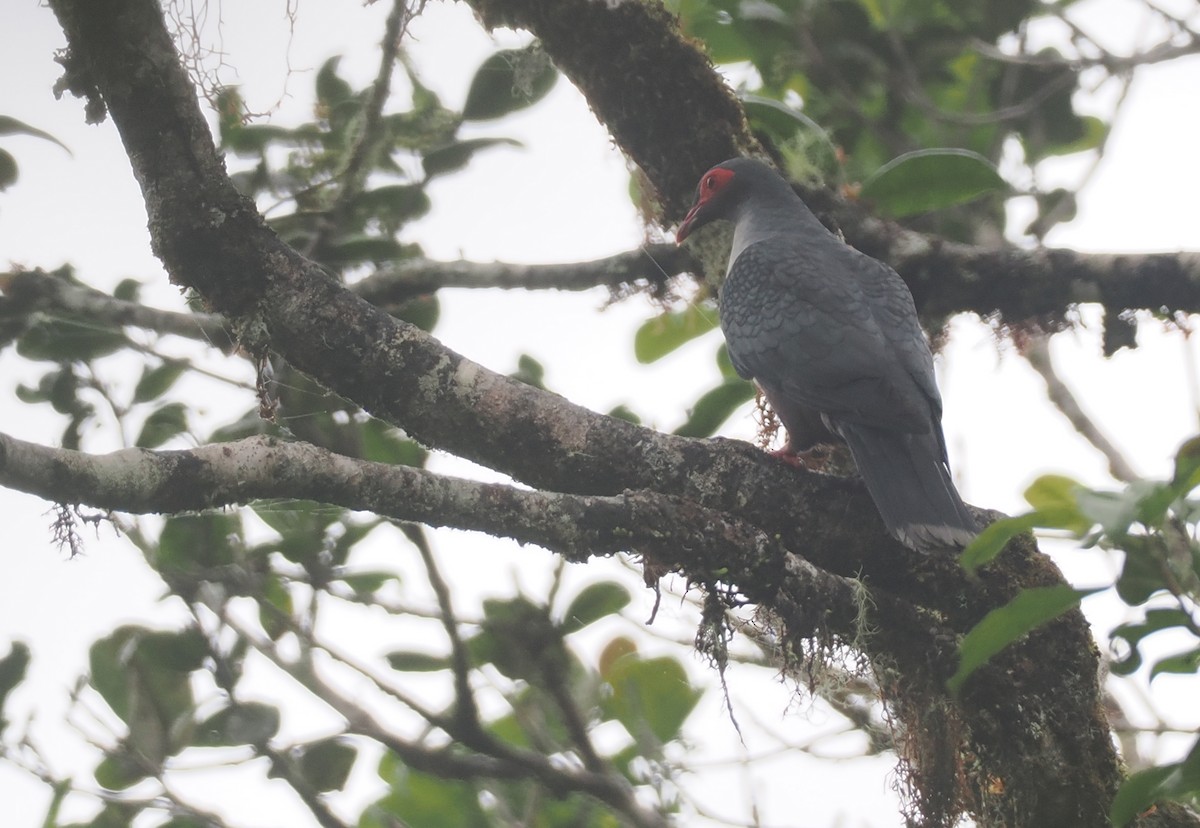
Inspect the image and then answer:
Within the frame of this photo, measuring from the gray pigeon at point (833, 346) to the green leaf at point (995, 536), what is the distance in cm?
106

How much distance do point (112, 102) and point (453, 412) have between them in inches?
37.2

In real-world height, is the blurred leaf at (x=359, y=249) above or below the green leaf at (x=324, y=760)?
above

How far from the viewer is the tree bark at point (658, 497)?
2.30 meters

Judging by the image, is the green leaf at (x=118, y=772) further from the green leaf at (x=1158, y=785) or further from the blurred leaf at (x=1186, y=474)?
the blurred leaf at (x=1186, y=474)

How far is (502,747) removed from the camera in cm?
299

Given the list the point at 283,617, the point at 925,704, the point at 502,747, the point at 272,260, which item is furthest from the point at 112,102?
the point at 925,704

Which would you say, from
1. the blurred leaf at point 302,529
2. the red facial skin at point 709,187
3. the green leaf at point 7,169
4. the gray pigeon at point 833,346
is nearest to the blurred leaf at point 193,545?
the blurred leaf at point 302,529

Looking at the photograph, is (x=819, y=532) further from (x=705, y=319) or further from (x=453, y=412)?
(x=705, y=319)

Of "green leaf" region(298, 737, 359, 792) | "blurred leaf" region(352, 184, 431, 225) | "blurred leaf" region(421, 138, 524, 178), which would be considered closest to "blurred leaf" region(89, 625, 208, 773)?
"green leaf" region(298, 737, 359, 792)

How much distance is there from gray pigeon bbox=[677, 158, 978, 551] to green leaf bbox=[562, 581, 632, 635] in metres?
0.65

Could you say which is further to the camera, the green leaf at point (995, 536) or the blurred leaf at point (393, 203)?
the blurred leaf at point (393, 203)

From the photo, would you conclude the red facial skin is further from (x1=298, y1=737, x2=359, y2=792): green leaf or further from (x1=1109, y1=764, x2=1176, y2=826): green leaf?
(x1=1109, y1=764, x2=1176, y2=826): green leaf

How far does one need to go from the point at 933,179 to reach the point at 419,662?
204 centimetres

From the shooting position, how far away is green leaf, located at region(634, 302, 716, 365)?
4.07 m
